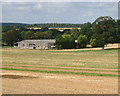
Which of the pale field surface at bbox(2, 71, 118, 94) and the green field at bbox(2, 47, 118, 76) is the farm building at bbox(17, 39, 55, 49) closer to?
the green field at bbox(2, 47, 118, 76)

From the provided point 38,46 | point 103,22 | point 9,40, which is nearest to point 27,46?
point 38,46

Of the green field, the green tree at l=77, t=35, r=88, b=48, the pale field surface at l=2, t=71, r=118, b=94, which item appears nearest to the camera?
the pale field surface at l=2, t=71, r=118, b=94

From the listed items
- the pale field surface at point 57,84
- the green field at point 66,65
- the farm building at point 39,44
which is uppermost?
the pale field surface at point 57,84

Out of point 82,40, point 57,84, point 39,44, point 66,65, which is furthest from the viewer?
point 39,44

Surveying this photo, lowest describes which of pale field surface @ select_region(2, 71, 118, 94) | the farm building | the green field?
the farm building

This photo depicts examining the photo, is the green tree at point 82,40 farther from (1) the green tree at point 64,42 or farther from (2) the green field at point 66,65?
(2) the green field at point 66,65

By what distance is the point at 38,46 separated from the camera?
70812 millimetres

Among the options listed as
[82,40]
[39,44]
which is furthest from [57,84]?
[39,44]

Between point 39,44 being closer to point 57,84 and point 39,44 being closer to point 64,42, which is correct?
point 64,42

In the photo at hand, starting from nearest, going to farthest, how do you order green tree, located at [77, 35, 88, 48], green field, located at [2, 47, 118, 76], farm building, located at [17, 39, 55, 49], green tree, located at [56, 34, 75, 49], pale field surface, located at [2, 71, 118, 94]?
pale field surface, located at [2, 71, 118, 94], green field, located at [2, 47, 118, 76], green tree, located at [56, 34, 75, 49], farm building, located at [17, 39, 55, 49], green tree, located at [77, 35, 88, 48]

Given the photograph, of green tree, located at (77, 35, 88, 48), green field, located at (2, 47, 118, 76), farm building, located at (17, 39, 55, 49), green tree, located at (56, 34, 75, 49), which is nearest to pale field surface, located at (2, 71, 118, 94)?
green field, located at (2, 47, 118, 76)

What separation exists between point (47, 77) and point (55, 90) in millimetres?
4504

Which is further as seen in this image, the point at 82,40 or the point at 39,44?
the point at 39,44

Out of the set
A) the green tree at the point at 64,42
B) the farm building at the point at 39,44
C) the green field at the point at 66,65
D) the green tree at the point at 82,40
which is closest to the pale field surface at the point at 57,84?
the green field at the point at 66,65
